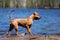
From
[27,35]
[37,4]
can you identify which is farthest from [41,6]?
[27,35]

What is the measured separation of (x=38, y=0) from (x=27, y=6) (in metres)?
12.5

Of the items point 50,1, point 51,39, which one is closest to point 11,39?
point 51,39

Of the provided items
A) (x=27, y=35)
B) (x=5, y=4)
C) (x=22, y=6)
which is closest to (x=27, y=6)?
(x=22, y=6)

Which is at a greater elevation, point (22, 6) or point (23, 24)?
point (23, 24)

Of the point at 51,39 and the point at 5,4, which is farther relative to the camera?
the point at 5,4

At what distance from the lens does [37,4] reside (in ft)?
525

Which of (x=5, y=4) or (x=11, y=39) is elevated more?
(x=11, y=39)

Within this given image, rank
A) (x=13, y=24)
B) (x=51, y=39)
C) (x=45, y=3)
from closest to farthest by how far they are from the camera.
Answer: (x=51, y=39) < (x=13, y=24) < (x=45, y=3)

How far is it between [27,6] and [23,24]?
13900cm

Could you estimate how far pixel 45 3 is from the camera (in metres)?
161

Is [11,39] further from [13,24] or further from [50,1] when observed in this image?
[50,1]

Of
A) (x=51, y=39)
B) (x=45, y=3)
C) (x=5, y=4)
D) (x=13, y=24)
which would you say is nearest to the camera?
(x=51, y=39)

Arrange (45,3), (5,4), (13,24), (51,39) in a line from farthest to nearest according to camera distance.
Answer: (45,3) < (5,4) < (13,24) < (51,39)

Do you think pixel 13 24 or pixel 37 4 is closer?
pixel 13 24
